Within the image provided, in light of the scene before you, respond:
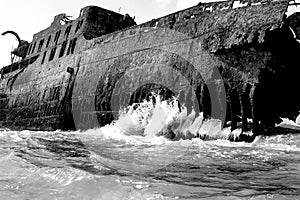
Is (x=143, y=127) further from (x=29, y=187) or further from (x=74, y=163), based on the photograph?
(x=29, y=187)

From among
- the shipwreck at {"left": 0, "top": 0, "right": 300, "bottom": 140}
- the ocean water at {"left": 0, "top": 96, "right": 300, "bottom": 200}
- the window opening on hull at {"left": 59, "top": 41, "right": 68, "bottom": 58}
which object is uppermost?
the window opening on hull at {"left": 59, "top": 41, "right": 68, "bottom": 58}

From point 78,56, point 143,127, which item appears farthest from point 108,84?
point 78,56

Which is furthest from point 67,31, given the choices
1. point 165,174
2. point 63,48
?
point 165,174

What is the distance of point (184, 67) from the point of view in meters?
9.05

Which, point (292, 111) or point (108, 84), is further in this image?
point (108, 84)

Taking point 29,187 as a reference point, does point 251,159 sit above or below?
above

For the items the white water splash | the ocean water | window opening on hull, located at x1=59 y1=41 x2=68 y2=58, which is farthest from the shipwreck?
the ocean water

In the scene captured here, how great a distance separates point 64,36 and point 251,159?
12543 mm

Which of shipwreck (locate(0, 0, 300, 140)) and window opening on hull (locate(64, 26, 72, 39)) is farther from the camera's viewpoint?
window opening on hull (locate(64, 26, 72, 39))

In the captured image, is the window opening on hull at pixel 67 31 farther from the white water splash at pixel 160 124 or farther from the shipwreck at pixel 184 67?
the white water splash at pixel 160 124

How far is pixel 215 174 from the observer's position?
404 cm

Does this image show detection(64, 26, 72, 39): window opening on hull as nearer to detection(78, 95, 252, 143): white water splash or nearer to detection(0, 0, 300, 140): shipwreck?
detection(0, 0, 300, 140): shipwreck

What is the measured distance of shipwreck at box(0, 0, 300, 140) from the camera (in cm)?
764

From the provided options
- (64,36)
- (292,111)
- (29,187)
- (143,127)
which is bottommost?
(29,187)
